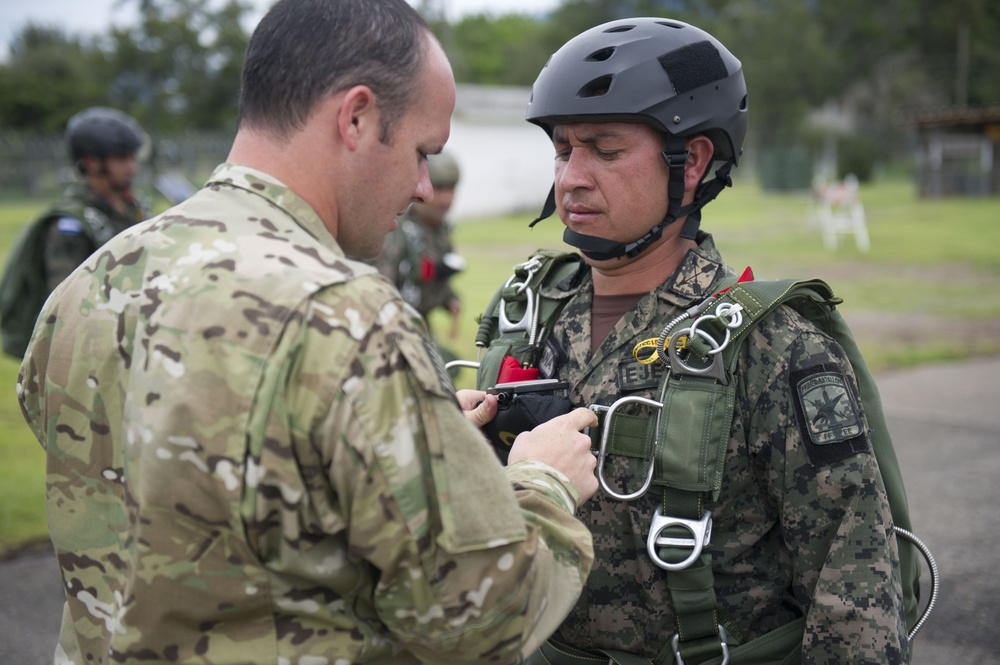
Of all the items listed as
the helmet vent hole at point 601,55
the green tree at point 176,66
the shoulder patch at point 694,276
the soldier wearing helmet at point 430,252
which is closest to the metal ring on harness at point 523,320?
the shoulder patch at point 694,276

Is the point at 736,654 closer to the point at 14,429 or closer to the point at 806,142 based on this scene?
the point at 14,429

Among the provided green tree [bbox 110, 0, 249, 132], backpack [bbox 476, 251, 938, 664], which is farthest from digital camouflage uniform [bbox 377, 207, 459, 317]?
green tree [bbox 110, 0, 249, 132]

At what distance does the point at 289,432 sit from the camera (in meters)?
1.51

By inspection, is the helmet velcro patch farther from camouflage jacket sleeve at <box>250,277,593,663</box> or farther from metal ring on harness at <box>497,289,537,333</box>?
camouflage jacket sleeve at <box>250,277,593,663</box>

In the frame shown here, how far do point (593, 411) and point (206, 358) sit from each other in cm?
111

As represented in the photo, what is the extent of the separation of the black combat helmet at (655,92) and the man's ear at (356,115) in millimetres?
941

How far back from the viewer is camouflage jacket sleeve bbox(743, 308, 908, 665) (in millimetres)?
2152

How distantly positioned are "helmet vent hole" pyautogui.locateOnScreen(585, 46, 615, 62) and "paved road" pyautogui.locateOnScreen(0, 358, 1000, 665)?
3097mm

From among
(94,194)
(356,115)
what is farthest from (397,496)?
(94,194)

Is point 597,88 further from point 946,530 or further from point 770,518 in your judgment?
point 946,530

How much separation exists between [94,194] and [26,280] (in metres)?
0.73

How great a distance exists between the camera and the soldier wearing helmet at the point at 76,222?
5.50 meters

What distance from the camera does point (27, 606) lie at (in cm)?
470

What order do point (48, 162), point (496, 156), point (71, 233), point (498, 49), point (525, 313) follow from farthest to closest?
point (498, 49), point (48, 162), point (496, 156), point (71, 233), point (525, 313)
